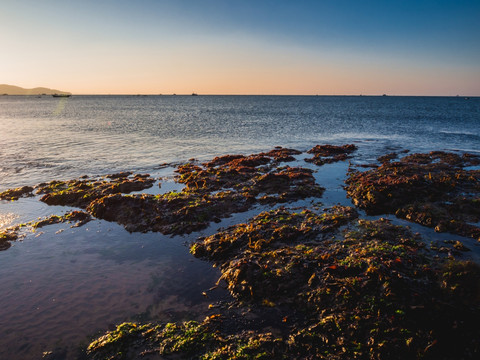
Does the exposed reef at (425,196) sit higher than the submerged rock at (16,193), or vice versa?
the exposed reef at (425,196)

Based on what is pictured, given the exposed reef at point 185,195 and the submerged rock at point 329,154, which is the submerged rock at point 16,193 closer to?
the exposed reef at point 185,195

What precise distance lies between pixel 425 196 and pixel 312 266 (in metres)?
12.8

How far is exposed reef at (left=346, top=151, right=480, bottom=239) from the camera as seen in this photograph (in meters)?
15.9

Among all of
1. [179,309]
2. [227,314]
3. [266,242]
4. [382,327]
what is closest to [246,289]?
[227,314]

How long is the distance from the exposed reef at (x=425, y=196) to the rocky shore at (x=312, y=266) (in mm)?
103

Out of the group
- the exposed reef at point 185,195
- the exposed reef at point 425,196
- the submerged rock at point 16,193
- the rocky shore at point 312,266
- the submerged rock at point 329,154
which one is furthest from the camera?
the submerged rock at point 329,154

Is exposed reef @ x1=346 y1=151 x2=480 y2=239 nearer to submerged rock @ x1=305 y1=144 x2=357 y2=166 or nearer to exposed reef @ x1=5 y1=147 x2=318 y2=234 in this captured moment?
exposed reef @ x1=5 y1=147 x2=318 y2=234

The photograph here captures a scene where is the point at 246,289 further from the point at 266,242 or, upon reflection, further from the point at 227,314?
the point at 266,242

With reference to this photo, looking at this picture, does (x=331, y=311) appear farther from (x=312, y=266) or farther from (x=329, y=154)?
(x=329, y=154)

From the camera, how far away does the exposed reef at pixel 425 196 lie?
52.2ft

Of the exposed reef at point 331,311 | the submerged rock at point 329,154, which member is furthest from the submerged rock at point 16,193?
the submerged rock at point 329,154

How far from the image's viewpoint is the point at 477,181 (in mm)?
21859

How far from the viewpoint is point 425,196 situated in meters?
19.1

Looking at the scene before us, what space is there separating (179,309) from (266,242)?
217 inches
